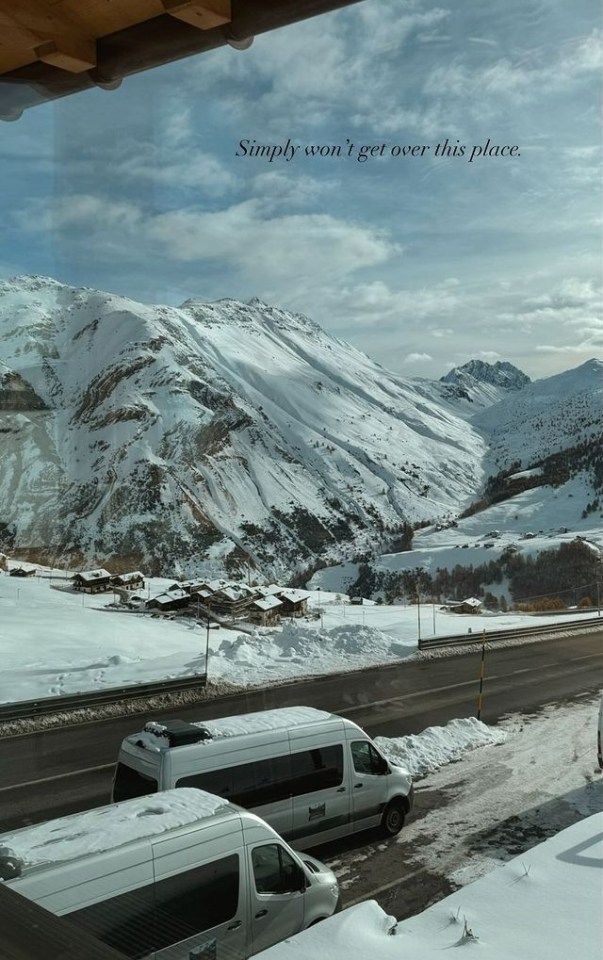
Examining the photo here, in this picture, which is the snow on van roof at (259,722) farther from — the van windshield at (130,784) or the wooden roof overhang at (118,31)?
the wooden roof overhang at (118,31)

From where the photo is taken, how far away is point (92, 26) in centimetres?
272

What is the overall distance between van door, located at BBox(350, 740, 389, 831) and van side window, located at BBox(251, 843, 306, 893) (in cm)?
228

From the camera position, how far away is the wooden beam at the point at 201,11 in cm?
241

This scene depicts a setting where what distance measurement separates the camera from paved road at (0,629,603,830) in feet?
23.5

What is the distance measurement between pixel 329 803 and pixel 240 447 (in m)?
142

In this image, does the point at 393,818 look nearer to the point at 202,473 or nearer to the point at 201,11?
the point at 201,11

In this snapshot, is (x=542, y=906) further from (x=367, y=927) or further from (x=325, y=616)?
(x=325, y=616)

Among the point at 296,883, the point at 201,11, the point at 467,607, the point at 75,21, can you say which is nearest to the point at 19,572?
the point at 467,607

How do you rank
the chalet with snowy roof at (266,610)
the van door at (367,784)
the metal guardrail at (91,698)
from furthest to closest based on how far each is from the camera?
the chalet with snowy roof at (266,610) < the metal guardrail at (91,698) < the van door at (367,784)

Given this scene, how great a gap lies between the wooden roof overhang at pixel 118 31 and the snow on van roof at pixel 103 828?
3.23 metres

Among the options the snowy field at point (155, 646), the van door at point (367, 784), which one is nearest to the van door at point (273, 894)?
the van door at point (367, 784)

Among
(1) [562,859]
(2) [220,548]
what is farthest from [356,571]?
(1) [562,859]

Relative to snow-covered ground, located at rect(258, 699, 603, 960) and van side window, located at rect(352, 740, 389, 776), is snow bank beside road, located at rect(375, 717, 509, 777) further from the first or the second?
van side window, located at rect(352, 740, 389, 776)

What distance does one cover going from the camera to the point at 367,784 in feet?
20.0
